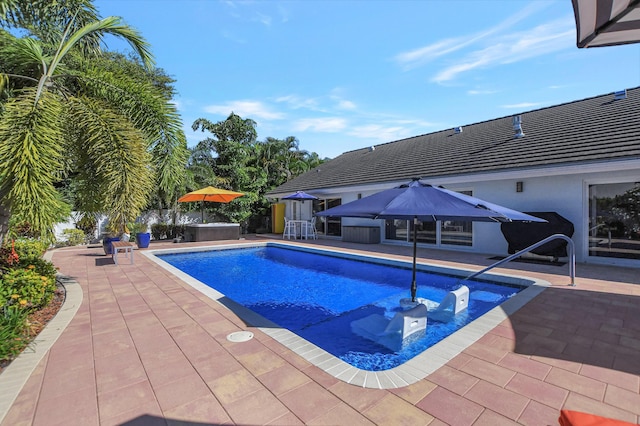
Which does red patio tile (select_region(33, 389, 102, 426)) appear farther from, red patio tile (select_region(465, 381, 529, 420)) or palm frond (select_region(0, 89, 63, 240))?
red patio tile (select_region(465, 381, 529, 420))

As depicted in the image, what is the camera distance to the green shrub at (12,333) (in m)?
3.59

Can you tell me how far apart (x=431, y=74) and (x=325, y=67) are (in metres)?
5.18

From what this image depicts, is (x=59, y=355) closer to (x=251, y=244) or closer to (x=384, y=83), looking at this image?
(x=251, y=244)

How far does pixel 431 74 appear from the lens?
A: 13.3 meters

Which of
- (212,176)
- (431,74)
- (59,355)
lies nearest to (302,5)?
(431,74)

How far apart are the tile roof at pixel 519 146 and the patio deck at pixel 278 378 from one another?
6.86m

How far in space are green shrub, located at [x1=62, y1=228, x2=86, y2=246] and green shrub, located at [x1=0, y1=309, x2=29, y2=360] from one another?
45.7 feet

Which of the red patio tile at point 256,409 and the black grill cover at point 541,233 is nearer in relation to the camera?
the red patio tile at point 256,409

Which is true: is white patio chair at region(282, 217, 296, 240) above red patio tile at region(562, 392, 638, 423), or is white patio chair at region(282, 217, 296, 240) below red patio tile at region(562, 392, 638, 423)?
above

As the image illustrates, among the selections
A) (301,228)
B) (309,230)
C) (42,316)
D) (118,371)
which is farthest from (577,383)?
(309,230)

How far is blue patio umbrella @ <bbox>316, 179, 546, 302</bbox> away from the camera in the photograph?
443 centimetres

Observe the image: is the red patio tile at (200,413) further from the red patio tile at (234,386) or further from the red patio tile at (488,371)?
the red patio tile at (488,371)

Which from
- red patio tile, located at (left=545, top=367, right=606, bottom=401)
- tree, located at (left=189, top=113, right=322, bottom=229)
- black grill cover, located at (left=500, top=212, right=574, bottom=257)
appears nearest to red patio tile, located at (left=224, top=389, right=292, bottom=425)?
red patio tile, located at (left=545, top=367, right=606, bottom=401)

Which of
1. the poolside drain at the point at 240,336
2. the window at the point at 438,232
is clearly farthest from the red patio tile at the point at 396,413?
the window at the point at 438,232
